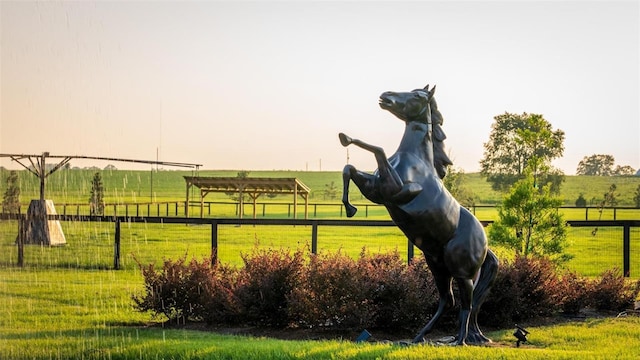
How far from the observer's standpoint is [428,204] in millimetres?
6699

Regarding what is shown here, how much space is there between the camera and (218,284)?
29.5ft

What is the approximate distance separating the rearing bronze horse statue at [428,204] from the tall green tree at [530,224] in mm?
5452

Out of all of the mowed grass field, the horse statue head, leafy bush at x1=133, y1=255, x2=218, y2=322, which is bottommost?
the mowed grass field

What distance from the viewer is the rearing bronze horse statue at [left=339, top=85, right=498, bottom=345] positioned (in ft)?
21.2

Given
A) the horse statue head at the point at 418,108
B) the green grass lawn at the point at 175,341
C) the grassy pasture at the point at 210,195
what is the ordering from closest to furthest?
the green grass lawn at the point at 175,341, the horse statue head at the point at 418,108, the grassy pasture at the point at 210,195

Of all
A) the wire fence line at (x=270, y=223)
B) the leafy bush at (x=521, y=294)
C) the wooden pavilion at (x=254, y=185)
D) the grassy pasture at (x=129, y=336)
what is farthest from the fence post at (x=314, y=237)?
the wooden pavilion at (x=254, y=185)

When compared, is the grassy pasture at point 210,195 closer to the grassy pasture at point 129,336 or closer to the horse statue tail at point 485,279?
the grassy pasture at point 129,336

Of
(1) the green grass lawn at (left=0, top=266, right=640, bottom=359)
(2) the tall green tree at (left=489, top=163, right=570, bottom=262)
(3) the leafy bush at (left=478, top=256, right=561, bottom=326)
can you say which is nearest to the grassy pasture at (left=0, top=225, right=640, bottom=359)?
(1) the green grass lawn at (left=0, top=266, right=640, bottom=359)

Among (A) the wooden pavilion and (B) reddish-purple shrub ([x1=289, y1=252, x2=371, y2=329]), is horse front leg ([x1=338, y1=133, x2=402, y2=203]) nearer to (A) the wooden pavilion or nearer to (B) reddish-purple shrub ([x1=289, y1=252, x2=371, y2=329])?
(B) reddish-purple shrub ([x1=289, y1=252, x2=371, y2=329])

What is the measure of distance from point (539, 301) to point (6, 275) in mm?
10903

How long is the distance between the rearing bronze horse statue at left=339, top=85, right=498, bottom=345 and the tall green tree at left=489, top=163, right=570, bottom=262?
545 cm

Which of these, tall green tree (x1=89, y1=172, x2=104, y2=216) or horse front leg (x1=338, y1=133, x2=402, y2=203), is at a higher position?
horse front leg (x1=338, y1=133, x2=402, y2=203)

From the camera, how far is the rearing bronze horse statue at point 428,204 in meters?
6.47

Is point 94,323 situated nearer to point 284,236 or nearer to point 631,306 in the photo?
point 631,306
